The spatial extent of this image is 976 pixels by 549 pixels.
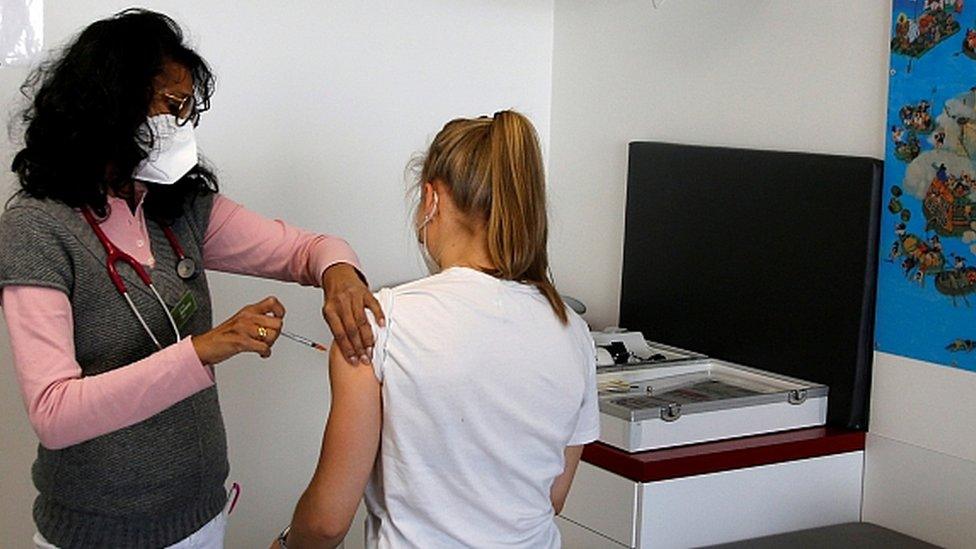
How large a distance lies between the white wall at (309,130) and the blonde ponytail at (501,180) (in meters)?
1.48

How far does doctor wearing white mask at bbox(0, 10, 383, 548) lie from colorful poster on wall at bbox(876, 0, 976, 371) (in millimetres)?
1096

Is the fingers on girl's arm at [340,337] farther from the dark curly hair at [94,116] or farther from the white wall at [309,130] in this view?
the white wall at [309,130]

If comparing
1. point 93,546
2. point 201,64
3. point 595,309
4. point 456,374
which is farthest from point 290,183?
point 456,374

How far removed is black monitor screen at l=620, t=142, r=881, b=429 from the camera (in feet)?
8.00

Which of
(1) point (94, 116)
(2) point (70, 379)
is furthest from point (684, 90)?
(2) point (70, 379)

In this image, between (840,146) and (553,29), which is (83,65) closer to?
(840,146)

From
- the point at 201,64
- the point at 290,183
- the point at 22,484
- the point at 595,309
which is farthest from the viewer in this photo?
the point at 595,309

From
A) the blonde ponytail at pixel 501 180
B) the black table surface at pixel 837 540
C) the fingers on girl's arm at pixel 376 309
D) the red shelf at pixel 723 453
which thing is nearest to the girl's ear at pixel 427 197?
the blonde ponytail at pixel 501 180

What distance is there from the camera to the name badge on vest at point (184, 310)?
1.75 meters

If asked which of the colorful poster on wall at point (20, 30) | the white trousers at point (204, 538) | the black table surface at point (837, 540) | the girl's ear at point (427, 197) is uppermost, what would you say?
the colorful poster on wall at point (20, 30)

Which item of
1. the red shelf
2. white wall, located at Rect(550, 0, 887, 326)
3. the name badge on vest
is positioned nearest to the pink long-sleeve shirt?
the name badge on vest

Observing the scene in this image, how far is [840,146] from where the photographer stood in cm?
252

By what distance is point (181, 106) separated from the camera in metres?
1.79

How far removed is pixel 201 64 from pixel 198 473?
0.58m
